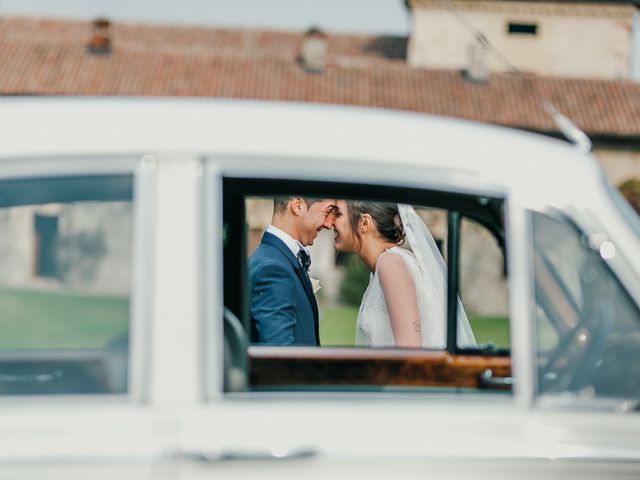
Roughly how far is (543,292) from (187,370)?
33.1 inches

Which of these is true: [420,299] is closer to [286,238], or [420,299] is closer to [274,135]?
[286,238]

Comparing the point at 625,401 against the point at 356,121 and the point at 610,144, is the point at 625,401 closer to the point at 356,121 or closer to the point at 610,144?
the point at 356,121

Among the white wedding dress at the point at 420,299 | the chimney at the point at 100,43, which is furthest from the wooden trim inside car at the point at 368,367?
the chimney at the point at 100,43

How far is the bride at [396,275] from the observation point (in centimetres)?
411

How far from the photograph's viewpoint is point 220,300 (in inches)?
94.8

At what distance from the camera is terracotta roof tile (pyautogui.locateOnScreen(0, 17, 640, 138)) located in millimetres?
44281

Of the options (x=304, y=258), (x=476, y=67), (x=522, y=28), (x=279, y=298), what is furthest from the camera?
(x=522, y=28)

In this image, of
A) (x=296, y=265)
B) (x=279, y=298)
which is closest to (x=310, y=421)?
(x=279, y=298)

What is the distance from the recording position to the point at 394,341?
4336 mm

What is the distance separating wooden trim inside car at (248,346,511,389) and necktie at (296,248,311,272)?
3.26 feet

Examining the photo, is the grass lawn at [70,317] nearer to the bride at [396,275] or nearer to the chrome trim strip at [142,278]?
the chrome trim strip at [142,278]

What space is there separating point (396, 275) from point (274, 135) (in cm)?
222

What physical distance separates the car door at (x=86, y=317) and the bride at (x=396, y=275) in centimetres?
170

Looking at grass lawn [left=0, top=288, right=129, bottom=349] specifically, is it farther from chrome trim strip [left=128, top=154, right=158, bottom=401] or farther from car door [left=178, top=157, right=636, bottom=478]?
car door [left=178, top=157, right=636, bottom=478]
